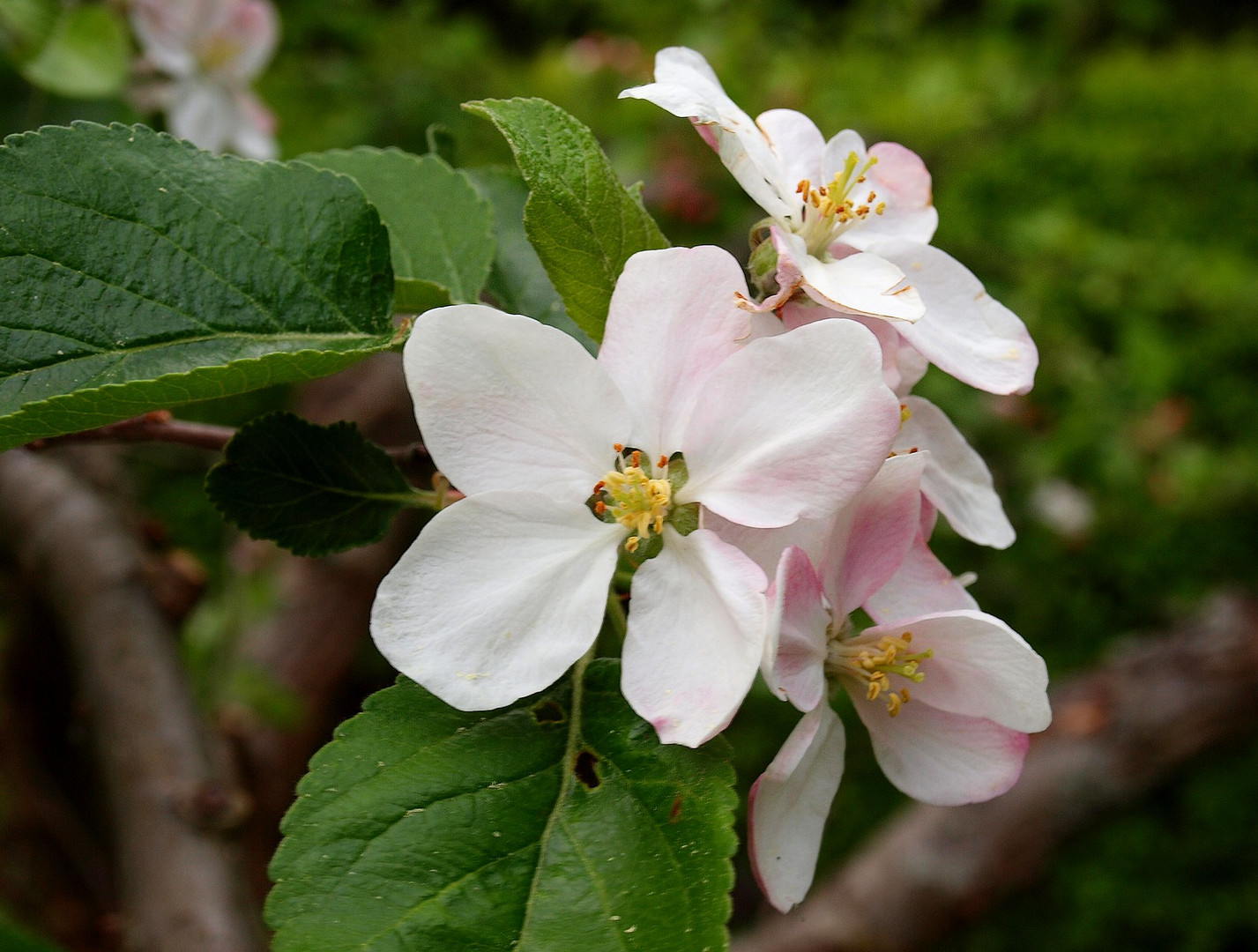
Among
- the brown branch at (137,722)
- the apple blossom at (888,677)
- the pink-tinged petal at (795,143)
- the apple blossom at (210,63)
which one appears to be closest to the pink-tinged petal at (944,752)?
the apple blossom at (888,677)

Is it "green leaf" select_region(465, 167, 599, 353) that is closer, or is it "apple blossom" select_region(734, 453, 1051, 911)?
"apple blossom" select_region(734, 453, 1051, 911)

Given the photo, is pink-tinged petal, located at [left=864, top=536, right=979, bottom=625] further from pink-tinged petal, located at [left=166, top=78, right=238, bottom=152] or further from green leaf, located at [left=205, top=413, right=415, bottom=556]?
pink-tinged petal, located at [left=166, top=78, right=238, bottom=152]

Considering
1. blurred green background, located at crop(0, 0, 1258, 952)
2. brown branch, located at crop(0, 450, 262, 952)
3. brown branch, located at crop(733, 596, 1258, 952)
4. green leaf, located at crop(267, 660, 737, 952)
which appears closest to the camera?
green leaf, located at crop(267, 660, 737, 952)

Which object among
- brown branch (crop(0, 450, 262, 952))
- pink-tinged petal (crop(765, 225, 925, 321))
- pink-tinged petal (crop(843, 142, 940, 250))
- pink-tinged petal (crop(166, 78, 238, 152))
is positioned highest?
pink-tinged petal (crop(765, 225, 925, 321))

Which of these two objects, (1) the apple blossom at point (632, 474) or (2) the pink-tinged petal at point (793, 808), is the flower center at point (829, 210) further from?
(2) the pink-tinged petal at point (793, 808)

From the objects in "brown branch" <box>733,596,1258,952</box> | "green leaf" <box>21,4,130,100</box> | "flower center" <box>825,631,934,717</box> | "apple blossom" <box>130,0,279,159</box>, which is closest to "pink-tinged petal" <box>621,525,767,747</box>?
"flower center" <box>825,631,934,717</box>

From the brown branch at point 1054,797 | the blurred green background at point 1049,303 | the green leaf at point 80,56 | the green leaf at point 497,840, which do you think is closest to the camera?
the green leaf at point 497,840

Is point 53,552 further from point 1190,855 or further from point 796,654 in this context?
point 1190,855
